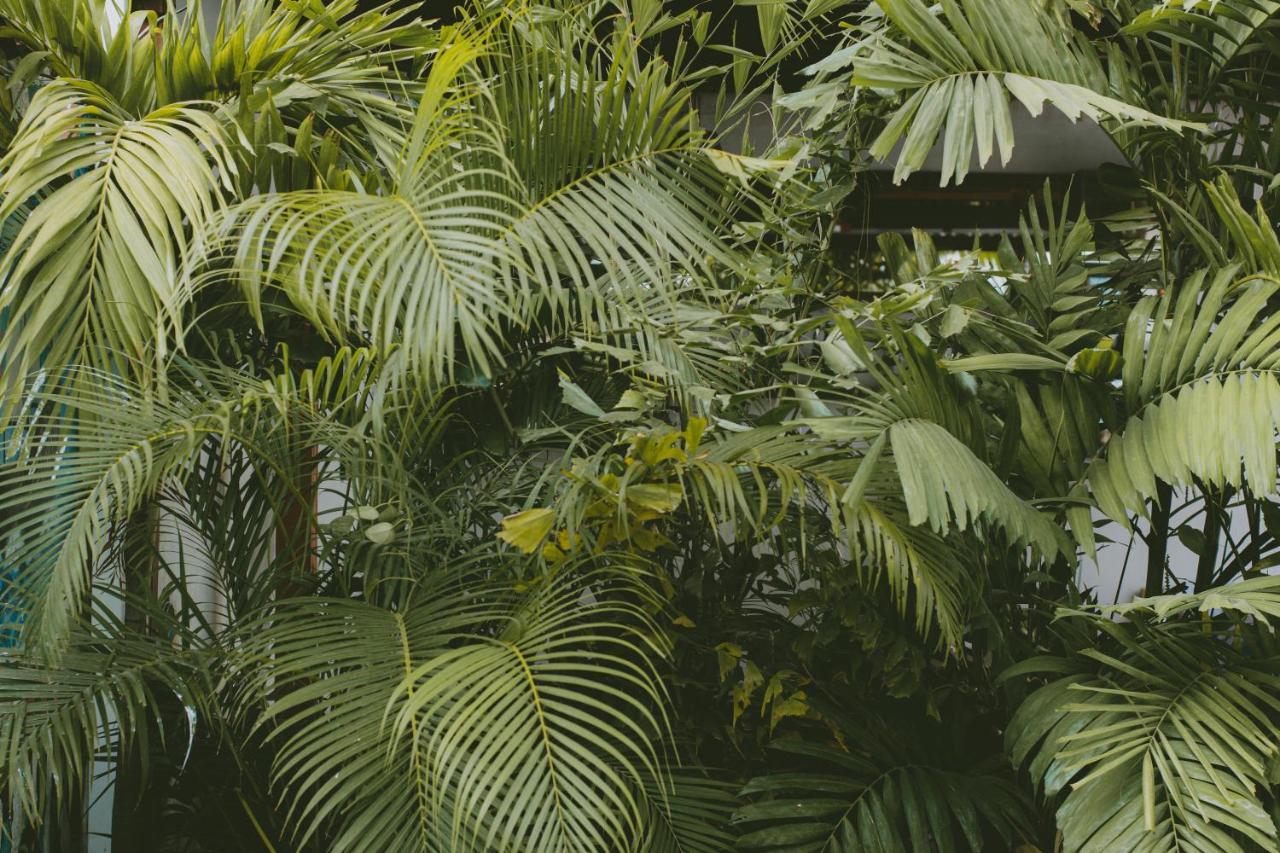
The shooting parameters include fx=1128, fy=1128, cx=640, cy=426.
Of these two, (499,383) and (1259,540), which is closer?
(1259,540)

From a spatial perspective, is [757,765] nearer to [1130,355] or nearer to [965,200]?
[1130,355]

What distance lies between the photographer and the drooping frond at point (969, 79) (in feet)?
5.27

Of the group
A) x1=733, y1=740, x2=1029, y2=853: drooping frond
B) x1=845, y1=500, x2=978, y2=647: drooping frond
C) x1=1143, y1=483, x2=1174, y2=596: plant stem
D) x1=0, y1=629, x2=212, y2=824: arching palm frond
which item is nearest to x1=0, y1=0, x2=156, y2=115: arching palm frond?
x1=0, y1=629, x2=212, y2=824: arching palm frond

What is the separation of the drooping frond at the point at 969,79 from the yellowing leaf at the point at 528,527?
27.6 inches

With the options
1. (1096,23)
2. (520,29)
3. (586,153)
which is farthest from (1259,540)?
(520,29)

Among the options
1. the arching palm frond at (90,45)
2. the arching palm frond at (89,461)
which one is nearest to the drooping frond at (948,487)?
the arching palm frond at (89,461)

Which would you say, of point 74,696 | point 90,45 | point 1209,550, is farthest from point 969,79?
point 74,696

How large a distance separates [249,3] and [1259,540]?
2.00 m

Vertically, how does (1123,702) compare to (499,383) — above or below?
below

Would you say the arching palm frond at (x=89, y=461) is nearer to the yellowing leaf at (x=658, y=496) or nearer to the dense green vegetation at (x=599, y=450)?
the dense green vegetation at (x=599, y=450)

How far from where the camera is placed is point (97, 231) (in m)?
1.60

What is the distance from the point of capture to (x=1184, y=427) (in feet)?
5.15

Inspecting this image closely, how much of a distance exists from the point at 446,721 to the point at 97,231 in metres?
0.86

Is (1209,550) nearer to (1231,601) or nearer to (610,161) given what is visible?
(1231,601)
